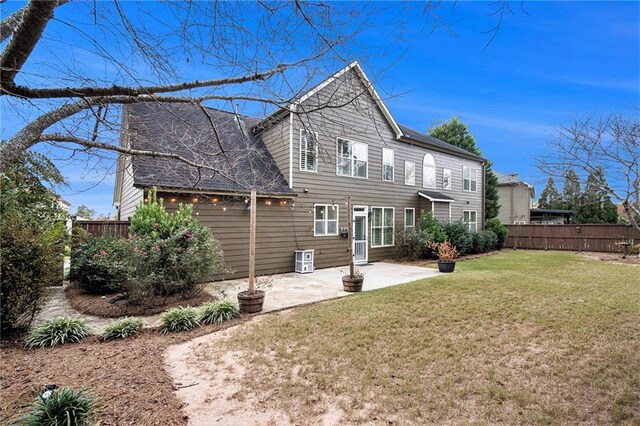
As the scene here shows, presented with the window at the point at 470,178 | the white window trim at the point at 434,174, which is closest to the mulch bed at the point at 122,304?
the white window trim at the point at 434,174

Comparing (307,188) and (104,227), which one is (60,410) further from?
(307,188)

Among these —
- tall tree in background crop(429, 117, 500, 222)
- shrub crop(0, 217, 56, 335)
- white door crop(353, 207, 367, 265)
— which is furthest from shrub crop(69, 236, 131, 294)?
tall tree in background crop(429, 117, 500, 222)

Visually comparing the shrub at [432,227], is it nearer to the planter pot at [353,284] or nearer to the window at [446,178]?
the window at [446,178]

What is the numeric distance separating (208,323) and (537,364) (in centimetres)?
478

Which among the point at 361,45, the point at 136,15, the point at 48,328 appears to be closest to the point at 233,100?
the point at 136,15

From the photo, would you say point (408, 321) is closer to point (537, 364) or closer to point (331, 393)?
point (537, 364)

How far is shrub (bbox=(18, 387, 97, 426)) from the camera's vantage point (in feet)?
7.93

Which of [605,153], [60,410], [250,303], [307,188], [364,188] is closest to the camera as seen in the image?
[60,410]

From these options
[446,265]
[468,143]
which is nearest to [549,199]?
[468,143]

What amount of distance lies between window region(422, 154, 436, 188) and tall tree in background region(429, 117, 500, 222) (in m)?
12.8

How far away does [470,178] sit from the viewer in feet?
60.4

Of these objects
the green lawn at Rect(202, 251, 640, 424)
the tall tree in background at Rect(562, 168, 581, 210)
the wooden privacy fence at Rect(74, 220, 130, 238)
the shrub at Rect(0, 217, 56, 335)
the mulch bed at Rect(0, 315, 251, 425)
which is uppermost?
the tall tree in background at Rect(562, 168, 581, 210)

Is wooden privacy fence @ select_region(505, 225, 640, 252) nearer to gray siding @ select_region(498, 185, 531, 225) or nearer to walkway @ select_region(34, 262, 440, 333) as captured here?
gray siding @ select_region(498, 185, 531, 225)

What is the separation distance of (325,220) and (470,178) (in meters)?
11.1
